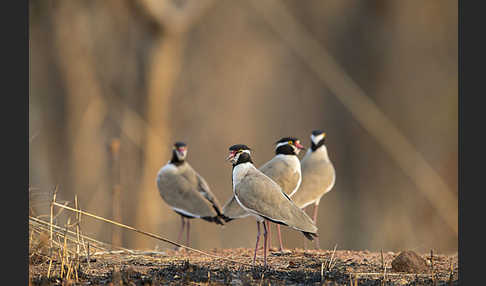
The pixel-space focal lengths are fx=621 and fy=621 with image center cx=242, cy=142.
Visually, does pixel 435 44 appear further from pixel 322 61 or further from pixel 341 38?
pixel 322 61

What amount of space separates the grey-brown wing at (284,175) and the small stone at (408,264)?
115 cm

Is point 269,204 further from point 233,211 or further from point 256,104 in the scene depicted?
point 256,104

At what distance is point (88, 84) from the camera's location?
1217 centimetres

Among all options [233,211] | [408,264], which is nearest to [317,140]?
[233,211]

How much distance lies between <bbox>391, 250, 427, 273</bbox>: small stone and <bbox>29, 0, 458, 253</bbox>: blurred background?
6460 mm

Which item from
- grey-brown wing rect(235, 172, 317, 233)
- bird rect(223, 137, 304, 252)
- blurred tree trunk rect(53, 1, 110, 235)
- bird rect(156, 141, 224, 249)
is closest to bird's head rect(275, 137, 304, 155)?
bird rect(223, 137, 304, 252)

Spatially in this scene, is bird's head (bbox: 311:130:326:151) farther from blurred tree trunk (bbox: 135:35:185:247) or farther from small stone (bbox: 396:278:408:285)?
blurred tree trunk (bbox: 135:35:185:247)

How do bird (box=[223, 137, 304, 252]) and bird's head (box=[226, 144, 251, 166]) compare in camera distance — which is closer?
bird's head (box=[226, 144, 251, 166])

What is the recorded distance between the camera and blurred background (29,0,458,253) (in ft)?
37.1

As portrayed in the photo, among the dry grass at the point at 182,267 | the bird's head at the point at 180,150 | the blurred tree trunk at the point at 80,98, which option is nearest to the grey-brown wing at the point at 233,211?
the dry grass at the point at 182,267

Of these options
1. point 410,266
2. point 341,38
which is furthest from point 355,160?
point 410,266

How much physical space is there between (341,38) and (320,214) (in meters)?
4.42

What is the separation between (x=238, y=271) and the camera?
13.2 ft

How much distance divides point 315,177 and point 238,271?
6.77 ft
